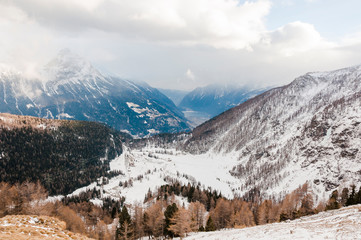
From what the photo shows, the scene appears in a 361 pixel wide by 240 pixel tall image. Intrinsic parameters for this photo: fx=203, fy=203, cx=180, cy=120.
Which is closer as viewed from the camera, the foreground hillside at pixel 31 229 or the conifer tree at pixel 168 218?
the foreground hillside at pixel 31 229

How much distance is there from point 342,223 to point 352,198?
77178 mm

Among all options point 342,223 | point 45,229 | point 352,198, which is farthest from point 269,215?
point 45,229

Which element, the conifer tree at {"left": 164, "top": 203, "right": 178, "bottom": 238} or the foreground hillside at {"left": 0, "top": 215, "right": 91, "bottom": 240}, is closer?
the foreground hillside at {"left": 0, "top": 215, "right": 91, "bottom": 240}

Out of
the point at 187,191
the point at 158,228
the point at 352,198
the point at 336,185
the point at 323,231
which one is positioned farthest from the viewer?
the point at 336,185

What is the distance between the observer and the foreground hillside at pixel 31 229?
28.6 metres

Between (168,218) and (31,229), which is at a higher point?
(31,229)

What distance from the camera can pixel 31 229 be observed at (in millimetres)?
32188

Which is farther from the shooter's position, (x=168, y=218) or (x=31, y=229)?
(x=168, y=218)

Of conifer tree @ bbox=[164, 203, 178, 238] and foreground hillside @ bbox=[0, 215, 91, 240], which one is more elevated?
foreground hillside @ bbox=[0, 215, 91, 240]

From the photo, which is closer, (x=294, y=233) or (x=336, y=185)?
(x=294, y=233)

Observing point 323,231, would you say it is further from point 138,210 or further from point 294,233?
point 138,210

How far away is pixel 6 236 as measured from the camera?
26641mm

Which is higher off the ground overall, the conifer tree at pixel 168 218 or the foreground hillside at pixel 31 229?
the foreground hillside at pixel 31 229

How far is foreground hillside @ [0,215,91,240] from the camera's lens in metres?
28.6
